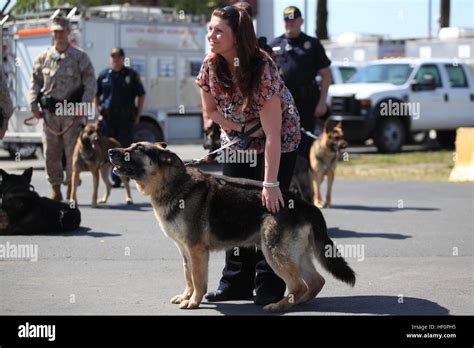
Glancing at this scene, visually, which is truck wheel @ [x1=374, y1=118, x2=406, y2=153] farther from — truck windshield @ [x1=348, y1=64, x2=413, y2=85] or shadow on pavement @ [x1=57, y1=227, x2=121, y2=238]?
shadow on pavement @ [x1=57, y1=227, x2=121, y2=238]

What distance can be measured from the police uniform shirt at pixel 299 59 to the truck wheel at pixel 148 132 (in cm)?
801

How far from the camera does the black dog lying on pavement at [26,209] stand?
9820 mm

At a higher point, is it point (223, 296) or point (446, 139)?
point (223, 296)

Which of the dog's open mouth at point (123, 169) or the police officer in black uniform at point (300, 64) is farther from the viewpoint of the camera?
the police officer in black uniform at point (300, 64)

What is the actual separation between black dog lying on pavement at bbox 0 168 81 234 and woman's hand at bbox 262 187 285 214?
4341 mm

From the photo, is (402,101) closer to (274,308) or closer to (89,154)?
(89,154)

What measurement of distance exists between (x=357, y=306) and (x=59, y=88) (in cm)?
664

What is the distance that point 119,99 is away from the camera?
563 inches

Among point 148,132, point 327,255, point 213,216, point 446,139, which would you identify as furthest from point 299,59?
point 446,139
